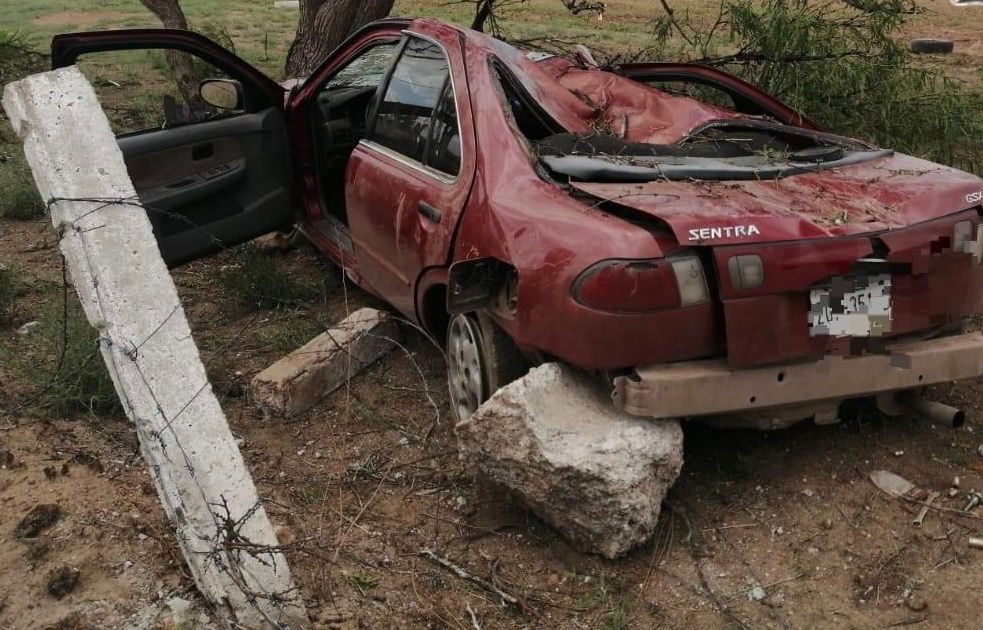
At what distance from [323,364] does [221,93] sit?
5.93ft

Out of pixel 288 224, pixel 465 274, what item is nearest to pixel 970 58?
pixel 288 224

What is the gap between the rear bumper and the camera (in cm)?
300

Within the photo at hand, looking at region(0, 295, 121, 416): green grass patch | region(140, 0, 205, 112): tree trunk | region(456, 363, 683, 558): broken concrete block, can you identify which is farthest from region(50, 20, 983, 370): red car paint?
region(140, 0, 205, 112): tree trunk

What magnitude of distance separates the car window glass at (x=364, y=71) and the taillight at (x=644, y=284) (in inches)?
93.8

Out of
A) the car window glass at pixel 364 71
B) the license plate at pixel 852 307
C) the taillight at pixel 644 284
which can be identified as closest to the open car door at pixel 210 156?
the car window glass at pixel 364 71

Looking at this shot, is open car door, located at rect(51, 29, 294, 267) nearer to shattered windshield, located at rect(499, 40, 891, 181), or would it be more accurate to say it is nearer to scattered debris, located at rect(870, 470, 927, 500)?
shattered windshield, located at rect(499, 40, 891, 181)

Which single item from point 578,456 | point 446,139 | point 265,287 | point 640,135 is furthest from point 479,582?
point 265,287

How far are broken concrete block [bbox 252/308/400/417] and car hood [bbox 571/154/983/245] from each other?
5.31 feet

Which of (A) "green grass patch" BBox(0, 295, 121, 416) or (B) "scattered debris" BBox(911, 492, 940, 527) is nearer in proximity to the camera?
(B) "scattered debris" BBox(911, 492, 940, 527)

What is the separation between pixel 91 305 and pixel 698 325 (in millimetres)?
1975

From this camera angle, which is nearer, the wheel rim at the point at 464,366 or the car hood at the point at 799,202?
the car hood at the point at 799,202

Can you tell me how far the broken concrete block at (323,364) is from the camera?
165 inches

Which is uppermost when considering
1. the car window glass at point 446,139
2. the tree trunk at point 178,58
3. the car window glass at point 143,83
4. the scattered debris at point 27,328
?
the car window glass at point 446,139

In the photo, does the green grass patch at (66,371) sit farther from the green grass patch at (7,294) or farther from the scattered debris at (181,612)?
the scattered debris at (181,612)
